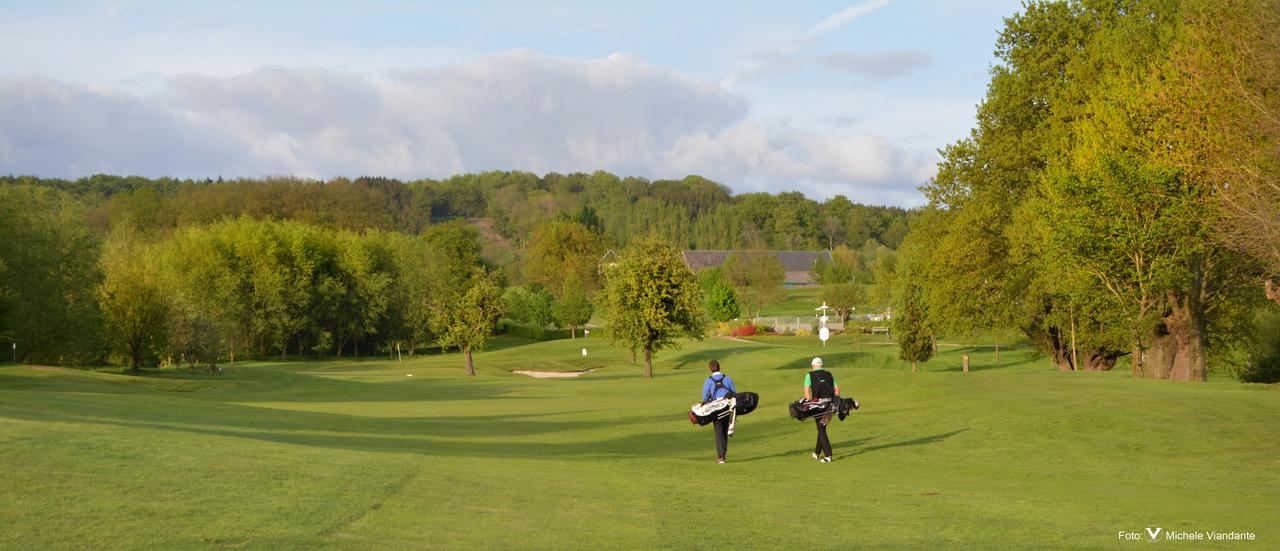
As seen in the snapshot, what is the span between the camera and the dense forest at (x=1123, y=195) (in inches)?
1066

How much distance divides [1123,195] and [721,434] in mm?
18529

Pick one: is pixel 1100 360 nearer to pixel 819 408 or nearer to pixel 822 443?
pixel 822 443

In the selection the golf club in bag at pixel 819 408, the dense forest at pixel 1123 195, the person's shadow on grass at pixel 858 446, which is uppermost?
the dense forest at pixel 1123 195

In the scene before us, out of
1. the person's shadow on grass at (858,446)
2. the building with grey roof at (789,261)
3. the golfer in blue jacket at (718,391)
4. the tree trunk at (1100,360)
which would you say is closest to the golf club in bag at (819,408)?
the golfer in blue jacket at (718,391)

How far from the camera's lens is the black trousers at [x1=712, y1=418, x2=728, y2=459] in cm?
1980

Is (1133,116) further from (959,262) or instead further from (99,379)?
(99,379)

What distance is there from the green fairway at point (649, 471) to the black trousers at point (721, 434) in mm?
386

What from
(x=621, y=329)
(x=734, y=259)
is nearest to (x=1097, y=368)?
(x=621, y=329)

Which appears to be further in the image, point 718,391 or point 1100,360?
point 1100,360

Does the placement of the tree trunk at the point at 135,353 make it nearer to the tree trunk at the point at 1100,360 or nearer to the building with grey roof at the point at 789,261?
the tree trunk at the point at 1100,360

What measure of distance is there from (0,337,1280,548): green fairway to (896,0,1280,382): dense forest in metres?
4.16

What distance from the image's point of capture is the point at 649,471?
18016 millimetres

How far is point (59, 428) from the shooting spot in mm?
14953

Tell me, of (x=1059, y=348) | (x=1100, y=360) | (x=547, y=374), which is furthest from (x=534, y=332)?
(x=1100, y=360)
